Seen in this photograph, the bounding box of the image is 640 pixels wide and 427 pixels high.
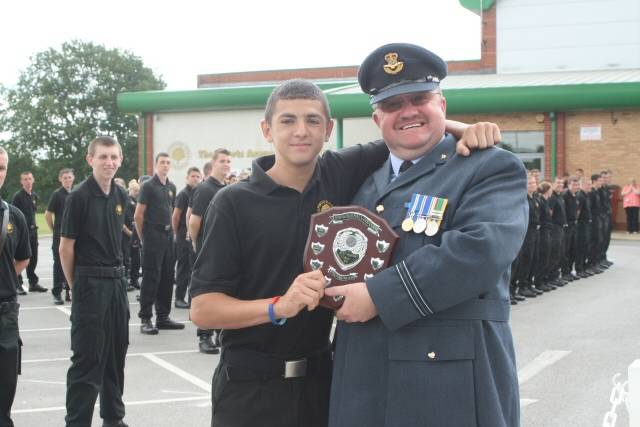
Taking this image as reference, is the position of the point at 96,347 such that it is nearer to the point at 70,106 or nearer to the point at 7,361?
the point at 7,361

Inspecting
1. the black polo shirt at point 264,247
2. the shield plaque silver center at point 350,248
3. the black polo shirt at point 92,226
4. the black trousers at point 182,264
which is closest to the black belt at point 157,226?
→ the black trousers at point 182,264

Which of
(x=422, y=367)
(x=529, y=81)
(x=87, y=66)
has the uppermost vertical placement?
(x=87, y=66)

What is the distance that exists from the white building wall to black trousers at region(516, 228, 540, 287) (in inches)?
764

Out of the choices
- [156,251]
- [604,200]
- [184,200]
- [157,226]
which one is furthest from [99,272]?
[604,200]

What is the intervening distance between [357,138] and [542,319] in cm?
1803

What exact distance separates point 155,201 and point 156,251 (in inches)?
27.5

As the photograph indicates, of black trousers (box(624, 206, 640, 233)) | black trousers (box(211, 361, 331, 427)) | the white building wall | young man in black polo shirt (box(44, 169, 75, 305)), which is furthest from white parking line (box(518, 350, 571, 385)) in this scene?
the white building wall

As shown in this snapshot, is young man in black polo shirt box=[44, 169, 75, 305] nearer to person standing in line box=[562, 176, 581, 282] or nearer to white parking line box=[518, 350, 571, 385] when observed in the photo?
white parking line box=[518, 350, 571, 385]

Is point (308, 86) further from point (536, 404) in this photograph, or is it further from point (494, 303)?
point (536, 404)

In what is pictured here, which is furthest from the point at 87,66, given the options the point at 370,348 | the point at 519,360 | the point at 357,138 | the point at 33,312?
the point at 370,348

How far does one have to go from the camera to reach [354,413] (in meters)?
2.83

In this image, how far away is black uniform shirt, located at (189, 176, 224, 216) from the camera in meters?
9.48

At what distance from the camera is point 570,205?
1590cm

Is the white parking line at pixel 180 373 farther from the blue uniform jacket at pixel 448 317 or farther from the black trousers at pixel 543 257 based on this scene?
the black trousers at pixel 543 257
